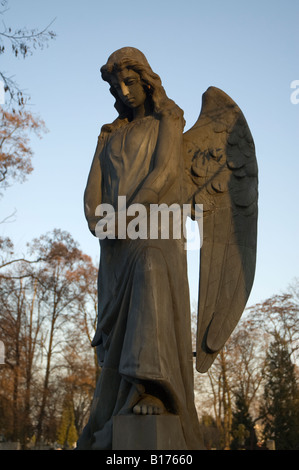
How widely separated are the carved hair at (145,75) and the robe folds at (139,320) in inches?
9.7

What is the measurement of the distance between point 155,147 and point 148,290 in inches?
54.7

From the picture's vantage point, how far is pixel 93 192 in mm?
4879

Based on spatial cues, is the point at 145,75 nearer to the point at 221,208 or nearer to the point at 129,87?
the point at 129,87

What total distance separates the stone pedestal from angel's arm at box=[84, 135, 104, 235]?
1.59 meters

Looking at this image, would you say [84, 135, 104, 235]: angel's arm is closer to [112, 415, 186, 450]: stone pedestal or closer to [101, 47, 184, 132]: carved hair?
[101, 47, 184, 132]: carved hair

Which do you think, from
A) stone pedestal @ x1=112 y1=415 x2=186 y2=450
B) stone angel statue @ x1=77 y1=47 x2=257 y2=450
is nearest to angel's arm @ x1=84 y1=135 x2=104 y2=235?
stone angel statue @ x1=77 y1=47 x2=257 y2=450

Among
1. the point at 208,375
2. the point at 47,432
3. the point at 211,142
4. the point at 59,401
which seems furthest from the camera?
the point at 208,375

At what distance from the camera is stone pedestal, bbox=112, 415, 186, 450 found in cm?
371

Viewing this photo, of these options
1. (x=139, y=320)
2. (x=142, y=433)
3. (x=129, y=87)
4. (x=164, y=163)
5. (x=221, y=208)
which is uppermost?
(x=129, y=87)

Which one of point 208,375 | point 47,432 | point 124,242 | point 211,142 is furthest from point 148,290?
point 208,375

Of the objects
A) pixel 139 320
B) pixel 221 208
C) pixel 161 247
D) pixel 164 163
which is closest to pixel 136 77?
pixel 164 163

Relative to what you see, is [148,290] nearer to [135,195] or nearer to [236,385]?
[135,195]

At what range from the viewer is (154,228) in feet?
14.6

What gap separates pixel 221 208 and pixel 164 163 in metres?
0.78
